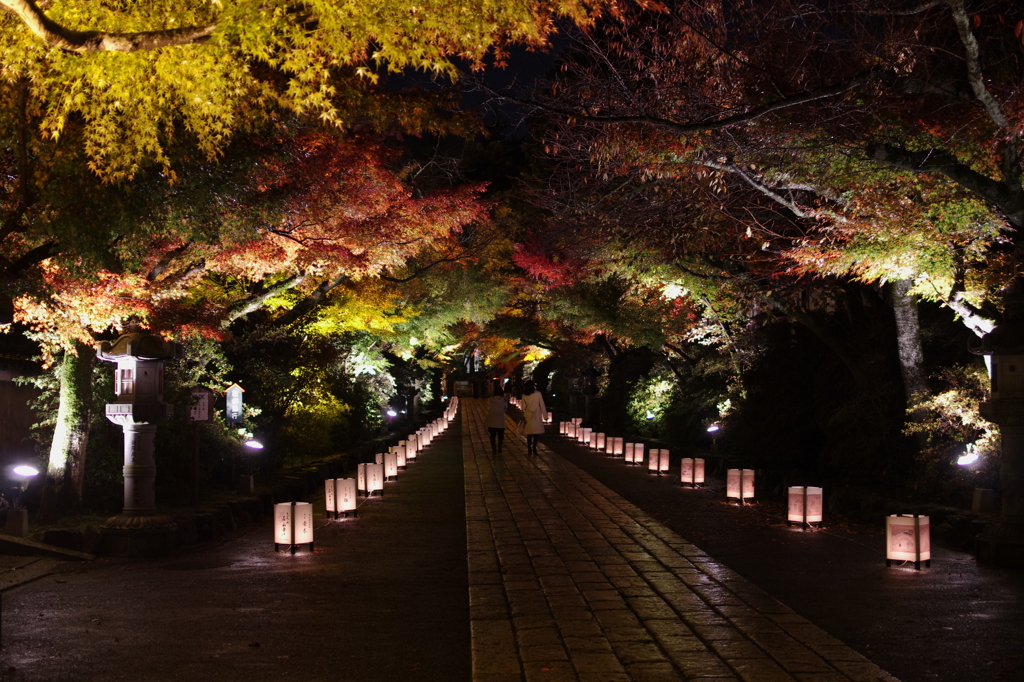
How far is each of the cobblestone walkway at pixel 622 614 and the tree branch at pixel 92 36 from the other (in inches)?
221

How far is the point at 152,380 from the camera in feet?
36.0

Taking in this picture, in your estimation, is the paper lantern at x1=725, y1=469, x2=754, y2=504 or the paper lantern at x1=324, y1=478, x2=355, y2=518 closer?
the paper lantern at x1=324, y1=478, x2=355, y2=518

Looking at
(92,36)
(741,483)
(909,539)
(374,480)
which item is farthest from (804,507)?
(92,36)

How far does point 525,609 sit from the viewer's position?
7324mm

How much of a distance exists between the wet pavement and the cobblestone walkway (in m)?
0.02

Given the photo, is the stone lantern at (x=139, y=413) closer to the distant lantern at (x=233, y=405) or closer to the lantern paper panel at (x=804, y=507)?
the distant lantern at (x=233, y=405)

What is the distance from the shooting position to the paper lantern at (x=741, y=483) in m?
14.0

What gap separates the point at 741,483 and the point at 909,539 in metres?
5.14

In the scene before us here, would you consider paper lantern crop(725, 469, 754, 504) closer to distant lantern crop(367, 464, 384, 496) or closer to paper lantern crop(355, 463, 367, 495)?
distant lantern crop(367, 464, 384, 496)

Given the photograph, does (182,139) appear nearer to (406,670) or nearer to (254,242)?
(254,242)

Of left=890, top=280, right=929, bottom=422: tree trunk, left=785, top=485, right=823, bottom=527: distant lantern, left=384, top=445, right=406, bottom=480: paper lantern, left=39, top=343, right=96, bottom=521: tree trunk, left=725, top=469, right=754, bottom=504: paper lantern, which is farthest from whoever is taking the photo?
left=384, top=445, right=406, bottom=480: paper lantern

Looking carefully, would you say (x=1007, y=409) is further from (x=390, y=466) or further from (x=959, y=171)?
(x=390, y=466)

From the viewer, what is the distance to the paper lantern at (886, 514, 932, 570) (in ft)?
29.2

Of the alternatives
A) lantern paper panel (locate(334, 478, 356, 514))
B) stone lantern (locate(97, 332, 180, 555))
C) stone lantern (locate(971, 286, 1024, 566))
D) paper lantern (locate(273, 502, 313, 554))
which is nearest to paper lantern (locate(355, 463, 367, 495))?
lantern paper panel (locate(334, 478, 356, 514))
